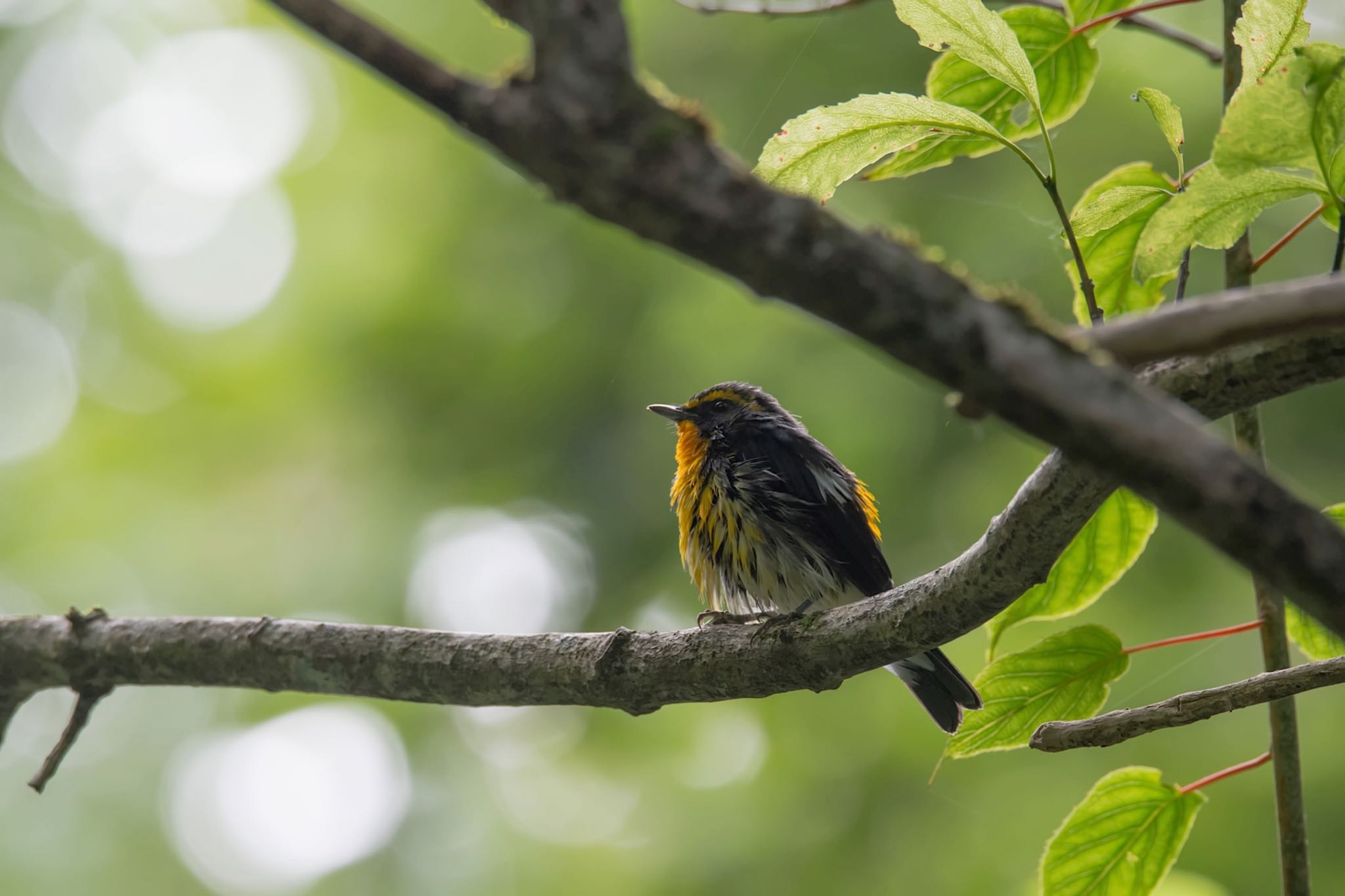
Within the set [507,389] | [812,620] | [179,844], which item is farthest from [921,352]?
[179,844]

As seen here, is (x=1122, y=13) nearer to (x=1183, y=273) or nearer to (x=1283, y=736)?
(x=1183, y=273)

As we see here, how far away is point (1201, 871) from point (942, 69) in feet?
17.2

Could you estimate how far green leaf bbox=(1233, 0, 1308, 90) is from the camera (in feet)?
5.99

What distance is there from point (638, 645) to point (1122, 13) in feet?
5.94

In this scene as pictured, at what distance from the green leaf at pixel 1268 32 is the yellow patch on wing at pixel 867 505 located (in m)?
2.67

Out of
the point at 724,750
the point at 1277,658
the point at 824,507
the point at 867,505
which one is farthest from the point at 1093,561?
the point at 724,750

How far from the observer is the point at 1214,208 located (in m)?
1.81

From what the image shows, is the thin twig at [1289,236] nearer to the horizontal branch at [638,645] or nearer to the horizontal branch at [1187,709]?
the horizontal branch at [638,645]

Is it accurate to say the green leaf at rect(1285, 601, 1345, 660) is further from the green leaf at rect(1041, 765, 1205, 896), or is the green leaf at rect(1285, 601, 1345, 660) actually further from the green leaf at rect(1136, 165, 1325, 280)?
the green leaf at rect(1136, 165, 1325, 280)

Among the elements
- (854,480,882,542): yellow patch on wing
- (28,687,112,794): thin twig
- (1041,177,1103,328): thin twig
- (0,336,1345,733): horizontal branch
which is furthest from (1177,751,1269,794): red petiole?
(28,687,112,794): thin twig

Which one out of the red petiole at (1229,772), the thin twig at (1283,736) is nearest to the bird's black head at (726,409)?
the thin twig at (1283,736)

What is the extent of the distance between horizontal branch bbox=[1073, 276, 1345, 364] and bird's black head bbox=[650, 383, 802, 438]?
367 centimetres

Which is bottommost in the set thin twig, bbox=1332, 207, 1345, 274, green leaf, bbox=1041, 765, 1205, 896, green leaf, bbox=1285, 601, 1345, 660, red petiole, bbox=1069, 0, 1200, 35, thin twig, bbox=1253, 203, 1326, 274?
green leaf, bbox=1041, 765, 1205, 896

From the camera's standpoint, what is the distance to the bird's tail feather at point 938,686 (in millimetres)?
3684
